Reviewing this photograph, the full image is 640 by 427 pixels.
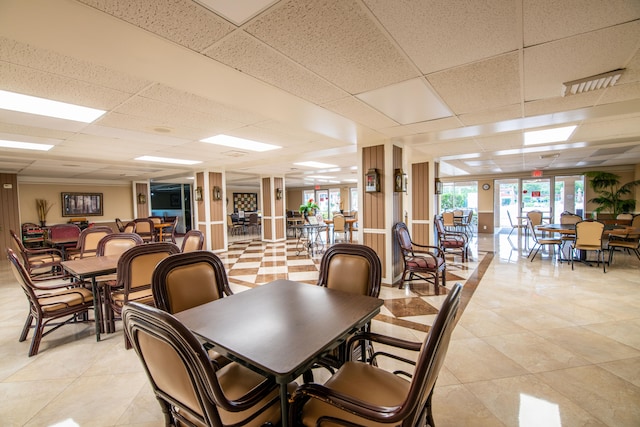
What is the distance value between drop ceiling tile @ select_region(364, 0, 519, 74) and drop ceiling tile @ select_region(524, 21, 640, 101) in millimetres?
309

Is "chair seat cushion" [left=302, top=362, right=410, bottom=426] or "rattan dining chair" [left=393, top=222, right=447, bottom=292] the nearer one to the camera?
"chair seat cushion" [left=302, top=362, right=410, bottom=426]

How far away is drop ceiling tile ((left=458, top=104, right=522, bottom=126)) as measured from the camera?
304 cm

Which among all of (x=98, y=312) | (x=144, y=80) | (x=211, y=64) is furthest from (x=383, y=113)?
A: (x=98, y=312)

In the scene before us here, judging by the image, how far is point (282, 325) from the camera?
58.4 inches

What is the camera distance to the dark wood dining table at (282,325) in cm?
115

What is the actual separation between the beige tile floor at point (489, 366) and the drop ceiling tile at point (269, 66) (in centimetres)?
248

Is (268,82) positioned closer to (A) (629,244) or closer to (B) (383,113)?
(B) (383,113)

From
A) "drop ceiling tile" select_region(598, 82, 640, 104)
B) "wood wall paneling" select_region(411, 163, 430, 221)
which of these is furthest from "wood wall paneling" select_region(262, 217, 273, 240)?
"drop ceiling tile" select_region(598, 82, 640, 104)

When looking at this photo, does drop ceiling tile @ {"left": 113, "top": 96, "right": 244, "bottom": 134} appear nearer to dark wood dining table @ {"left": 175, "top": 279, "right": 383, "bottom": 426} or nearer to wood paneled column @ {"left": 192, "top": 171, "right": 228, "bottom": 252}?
dark wood dining table @ {"left": 175, "top": 279, "right": 383, "bottom": 426}

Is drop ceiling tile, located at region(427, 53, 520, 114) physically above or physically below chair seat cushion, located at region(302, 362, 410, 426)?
above

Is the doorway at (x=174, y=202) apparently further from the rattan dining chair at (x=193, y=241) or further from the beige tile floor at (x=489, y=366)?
the rattan dining chair at (x=193, y=241)

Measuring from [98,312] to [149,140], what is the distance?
270cm

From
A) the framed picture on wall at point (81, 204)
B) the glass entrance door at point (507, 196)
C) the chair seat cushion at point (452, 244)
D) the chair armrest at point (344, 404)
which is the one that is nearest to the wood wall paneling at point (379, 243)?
the chair seat cushion at point (452, 244)

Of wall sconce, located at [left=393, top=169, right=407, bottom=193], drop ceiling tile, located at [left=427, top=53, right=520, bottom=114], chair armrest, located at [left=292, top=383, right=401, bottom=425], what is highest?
drop ceiling tile, located at [left=427, top=53, right=520, bottom=114]
